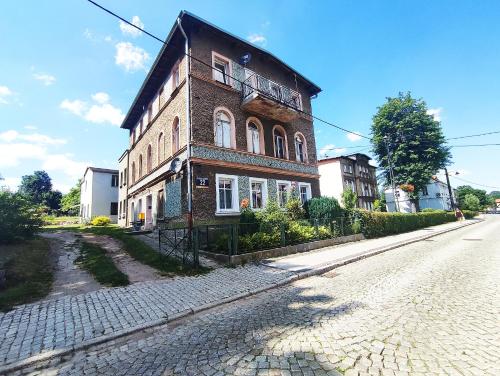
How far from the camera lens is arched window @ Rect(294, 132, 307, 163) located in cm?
1883

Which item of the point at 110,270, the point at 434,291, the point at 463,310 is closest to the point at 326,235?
the point at 434,291

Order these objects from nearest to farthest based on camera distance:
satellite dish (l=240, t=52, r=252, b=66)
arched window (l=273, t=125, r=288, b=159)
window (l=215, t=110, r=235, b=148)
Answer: window (l=215, t=110, r=235, b=148), satellite dish (l=240, t=52, r=252, b=66), arched window (l=273, t=125, r=288, b=159)

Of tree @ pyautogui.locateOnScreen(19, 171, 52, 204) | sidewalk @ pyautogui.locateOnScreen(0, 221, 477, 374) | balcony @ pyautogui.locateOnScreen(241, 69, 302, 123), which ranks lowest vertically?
sidewalk @ pyautogui.locateOnScreen(0, 221, 477, 374)

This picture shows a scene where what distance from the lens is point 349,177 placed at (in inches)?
1495

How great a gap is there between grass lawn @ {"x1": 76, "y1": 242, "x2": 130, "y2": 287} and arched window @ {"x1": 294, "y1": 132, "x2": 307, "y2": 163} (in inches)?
542

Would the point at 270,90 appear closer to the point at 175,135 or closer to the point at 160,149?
the point at 175,135

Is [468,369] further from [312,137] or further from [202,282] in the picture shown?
[312,137]

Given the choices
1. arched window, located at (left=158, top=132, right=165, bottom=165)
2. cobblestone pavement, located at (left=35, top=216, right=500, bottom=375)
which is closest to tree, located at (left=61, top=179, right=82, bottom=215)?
arched window, located at (left=158, top=132, right=165, bottom=165)

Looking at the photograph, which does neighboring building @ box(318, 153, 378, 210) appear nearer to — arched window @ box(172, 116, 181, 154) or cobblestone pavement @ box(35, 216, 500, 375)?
arched window @ box(172, 116, 181, 154)

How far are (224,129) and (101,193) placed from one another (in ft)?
77.1

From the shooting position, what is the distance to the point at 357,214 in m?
15.9

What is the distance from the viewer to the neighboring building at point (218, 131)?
43.1 feet

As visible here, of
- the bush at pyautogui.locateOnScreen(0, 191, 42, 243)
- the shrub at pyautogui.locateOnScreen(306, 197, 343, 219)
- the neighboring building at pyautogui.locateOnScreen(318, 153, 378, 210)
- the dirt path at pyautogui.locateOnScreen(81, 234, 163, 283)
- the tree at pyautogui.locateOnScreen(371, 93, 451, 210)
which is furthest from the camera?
the neighboring building at pyautogui.locateOnScreen(318, 153, 378, 210)

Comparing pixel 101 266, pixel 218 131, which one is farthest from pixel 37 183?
pixel 101 266
